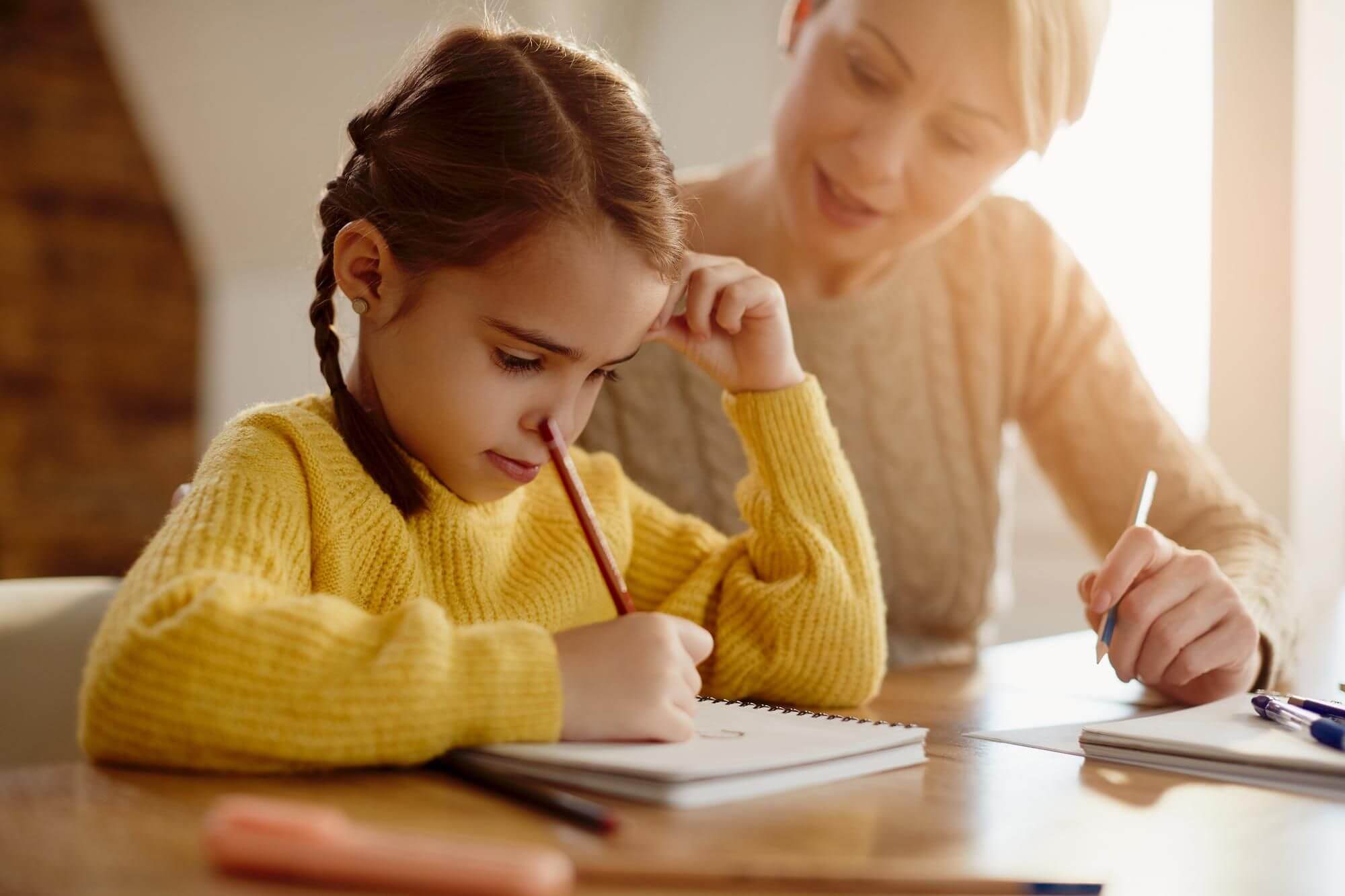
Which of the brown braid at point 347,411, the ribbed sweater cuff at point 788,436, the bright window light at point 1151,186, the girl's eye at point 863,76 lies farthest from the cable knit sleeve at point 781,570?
the bright window light at point 1151,186

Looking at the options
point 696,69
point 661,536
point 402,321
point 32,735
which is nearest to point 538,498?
point 661,536

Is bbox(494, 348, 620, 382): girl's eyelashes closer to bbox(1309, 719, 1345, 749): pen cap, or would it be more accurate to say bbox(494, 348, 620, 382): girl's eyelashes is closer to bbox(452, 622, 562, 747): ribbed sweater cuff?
bbox(452, 622, 562, 747): ribbed sweater cuff

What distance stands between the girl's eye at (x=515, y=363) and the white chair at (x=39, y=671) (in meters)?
0.40

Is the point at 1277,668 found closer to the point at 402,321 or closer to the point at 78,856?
the point at 402,321

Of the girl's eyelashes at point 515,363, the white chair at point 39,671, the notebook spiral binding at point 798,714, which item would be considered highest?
the girl's eyelashes at point 515,363

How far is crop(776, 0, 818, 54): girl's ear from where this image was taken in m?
1.43

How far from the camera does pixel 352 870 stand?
17.1 inches

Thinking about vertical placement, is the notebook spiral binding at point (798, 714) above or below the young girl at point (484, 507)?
below

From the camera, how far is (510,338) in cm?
86

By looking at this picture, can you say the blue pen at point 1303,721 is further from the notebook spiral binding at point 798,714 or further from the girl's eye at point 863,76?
the girl's eye at point 863,76

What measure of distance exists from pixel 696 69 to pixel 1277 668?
1.78 meters

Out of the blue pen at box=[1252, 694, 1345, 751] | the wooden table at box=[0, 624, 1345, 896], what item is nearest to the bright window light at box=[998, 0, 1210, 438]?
the blue pen at box=[1252, 694, 1345, 751]

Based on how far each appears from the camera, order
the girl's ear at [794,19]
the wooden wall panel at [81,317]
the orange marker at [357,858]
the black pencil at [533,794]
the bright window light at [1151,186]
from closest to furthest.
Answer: the orange marker at [357,858] → the black pencil at [533,794] → the girl's ear at [794,19] → the bright window light at [1151,186] → the wooden wall panel at [81,317]

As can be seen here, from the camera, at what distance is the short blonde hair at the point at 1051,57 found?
4.32ft
